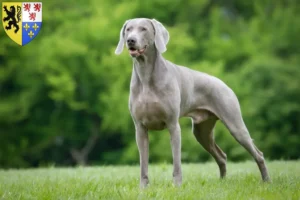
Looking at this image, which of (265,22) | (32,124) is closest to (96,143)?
(32,124)

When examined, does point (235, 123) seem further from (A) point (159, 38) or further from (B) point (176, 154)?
(A) point (159, 38)

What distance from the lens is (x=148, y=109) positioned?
6.97 metres

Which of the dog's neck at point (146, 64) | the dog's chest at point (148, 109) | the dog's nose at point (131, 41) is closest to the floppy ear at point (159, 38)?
the dog's neck at point (146, 64)

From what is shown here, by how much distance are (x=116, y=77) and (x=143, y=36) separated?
86.1ft

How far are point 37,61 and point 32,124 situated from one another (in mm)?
3473

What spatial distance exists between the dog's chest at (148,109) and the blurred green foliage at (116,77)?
2064 centimetres

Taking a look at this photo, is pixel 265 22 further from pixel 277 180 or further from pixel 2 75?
pixel 277 180

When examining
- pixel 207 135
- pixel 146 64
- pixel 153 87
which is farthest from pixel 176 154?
pixel 207 135

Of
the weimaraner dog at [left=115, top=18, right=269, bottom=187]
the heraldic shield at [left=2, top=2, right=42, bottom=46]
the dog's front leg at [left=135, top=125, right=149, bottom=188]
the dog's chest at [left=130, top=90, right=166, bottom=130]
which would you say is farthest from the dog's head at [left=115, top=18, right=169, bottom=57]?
the heraldic shield at [left=2, top=2, right=42, bottom=46]

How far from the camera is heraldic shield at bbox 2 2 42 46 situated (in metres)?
8.05

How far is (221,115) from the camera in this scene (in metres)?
7.88

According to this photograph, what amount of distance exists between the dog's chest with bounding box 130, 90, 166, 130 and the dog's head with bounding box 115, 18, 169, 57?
50cm

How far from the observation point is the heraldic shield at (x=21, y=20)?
8.05 m

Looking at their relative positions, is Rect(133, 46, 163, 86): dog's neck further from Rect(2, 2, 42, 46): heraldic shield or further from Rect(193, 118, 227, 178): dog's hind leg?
Rect(2, 2, 42, 46): heraldic shield
